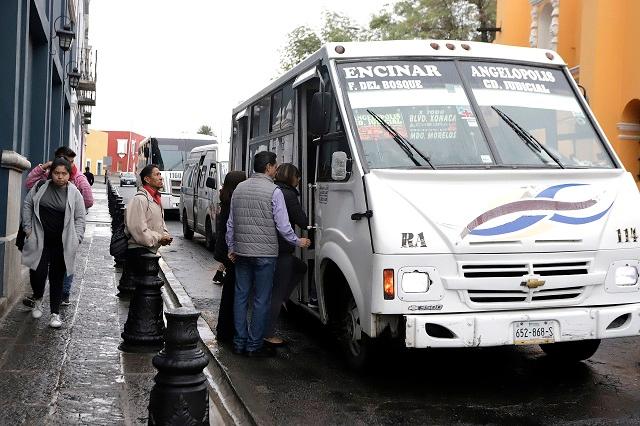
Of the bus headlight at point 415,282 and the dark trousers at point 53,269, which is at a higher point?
the bus headlight at point 415,282

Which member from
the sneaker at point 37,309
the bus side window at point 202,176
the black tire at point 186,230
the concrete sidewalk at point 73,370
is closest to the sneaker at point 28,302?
the concrete sidewalk at point 73,370

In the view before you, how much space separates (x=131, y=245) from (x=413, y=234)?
3.39 m

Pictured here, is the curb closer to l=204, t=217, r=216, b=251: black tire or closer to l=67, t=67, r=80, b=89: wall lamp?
l=204, t=217, r=216, b=251: black tire

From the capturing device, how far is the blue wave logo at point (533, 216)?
5719mm

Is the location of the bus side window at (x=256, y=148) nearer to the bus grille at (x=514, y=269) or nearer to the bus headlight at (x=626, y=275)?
the bus grille at (x=514, y=269)

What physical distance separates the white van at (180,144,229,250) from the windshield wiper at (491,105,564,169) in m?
9.36

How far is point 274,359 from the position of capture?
7.16 meters

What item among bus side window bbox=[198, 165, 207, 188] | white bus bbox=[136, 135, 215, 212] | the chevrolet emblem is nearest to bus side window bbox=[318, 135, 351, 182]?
the chevrolet emblem

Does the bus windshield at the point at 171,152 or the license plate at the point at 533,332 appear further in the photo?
the bus windshield at the point at 171,152

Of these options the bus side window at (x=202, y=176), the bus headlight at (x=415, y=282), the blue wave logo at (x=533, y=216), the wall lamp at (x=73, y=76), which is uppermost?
the wall lamp at (x=73, y=76)

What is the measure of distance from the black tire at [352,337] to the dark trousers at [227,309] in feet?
4.30

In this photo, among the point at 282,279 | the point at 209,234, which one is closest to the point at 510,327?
the point at 282,279

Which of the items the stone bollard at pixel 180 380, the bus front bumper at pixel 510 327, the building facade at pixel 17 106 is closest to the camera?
the stone bollard at pixel 180 380

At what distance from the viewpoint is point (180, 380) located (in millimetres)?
4266
